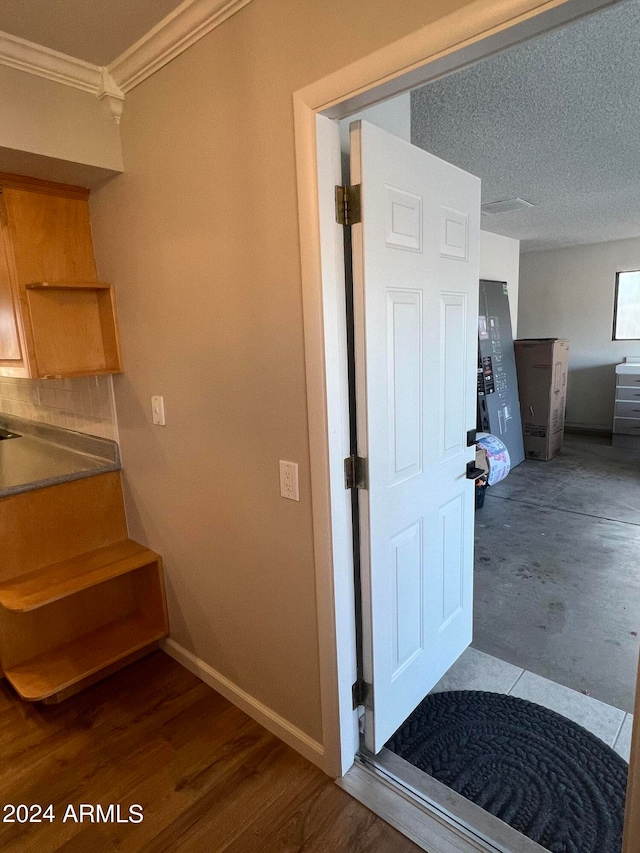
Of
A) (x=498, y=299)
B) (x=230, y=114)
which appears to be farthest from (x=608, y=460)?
(x=230, y=114)

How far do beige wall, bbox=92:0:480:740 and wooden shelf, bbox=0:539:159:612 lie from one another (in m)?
0.16

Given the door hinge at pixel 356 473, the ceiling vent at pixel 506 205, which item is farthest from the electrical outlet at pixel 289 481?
the ceiling vent at pixel 506 205

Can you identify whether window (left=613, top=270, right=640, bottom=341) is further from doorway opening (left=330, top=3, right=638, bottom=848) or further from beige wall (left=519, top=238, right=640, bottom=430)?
doorway opening (left=330, top=3, right=638, bottom=848)

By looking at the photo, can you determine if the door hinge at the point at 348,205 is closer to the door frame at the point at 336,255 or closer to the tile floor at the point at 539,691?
the door frame at the point at 336,255

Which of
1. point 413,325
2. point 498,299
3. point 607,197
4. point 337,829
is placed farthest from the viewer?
point 498,299

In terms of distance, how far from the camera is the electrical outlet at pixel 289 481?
5.16 ft

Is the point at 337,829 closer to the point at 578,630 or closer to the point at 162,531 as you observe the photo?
the point at 162,531

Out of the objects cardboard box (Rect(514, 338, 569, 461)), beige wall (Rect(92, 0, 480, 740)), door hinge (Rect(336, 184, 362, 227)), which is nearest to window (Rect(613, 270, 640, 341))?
cardboard box (Rect(514, 338, 569, 461))

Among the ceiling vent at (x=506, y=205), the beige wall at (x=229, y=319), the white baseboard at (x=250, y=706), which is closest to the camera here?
the beige wall at (x=229, y=319)

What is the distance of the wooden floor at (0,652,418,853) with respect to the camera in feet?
4.95

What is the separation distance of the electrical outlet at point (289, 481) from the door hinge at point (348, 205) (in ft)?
2.43

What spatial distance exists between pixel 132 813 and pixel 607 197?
498cm

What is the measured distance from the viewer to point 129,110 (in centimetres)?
188

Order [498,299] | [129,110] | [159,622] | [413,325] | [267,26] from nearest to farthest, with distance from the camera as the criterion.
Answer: [267,26] → [413,325] → [129,110] → [159,622] → [498,299]
